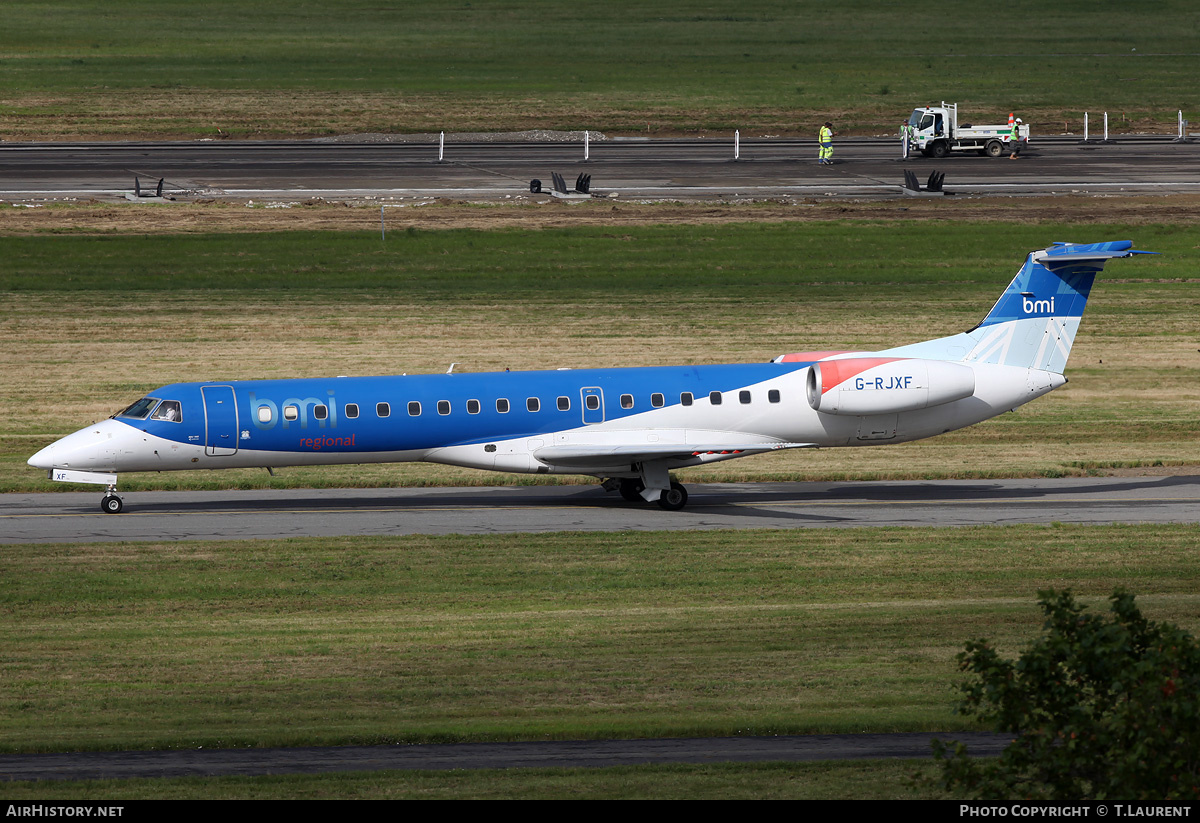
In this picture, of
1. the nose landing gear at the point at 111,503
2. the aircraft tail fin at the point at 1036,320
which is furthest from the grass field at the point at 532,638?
the aircraft tail fin at the point at 1036,320

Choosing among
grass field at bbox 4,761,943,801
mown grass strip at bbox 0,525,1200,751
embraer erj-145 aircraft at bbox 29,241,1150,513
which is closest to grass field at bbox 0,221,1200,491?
embraer erj-145 aircraft at bbox 29,241,1150,513

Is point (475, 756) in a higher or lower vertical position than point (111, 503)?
lower

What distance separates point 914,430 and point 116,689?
1843cm

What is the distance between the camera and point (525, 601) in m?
23.1

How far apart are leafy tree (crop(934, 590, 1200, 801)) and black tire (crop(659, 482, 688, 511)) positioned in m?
19.5

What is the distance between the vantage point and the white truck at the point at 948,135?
72750mm

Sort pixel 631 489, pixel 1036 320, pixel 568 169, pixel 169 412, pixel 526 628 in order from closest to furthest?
pixel 526 628 < pixel 169 412 < pixel 631 489 < pixel 1036 320 < pixel 568 169

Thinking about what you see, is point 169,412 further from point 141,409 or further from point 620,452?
point 620,452

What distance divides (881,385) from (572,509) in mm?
6923

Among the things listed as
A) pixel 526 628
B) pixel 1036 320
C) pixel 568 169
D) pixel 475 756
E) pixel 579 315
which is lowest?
pixel 526 628

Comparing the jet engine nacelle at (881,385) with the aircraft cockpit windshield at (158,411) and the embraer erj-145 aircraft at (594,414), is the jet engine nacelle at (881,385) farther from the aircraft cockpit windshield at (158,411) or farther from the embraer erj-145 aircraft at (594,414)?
the aircraft cockpit windshield at (158,411)

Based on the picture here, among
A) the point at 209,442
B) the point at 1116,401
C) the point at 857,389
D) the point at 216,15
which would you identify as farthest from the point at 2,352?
the point at 216,15

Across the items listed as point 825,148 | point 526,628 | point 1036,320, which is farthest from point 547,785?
point 825,148

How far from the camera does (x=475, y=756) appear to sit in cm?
1575
